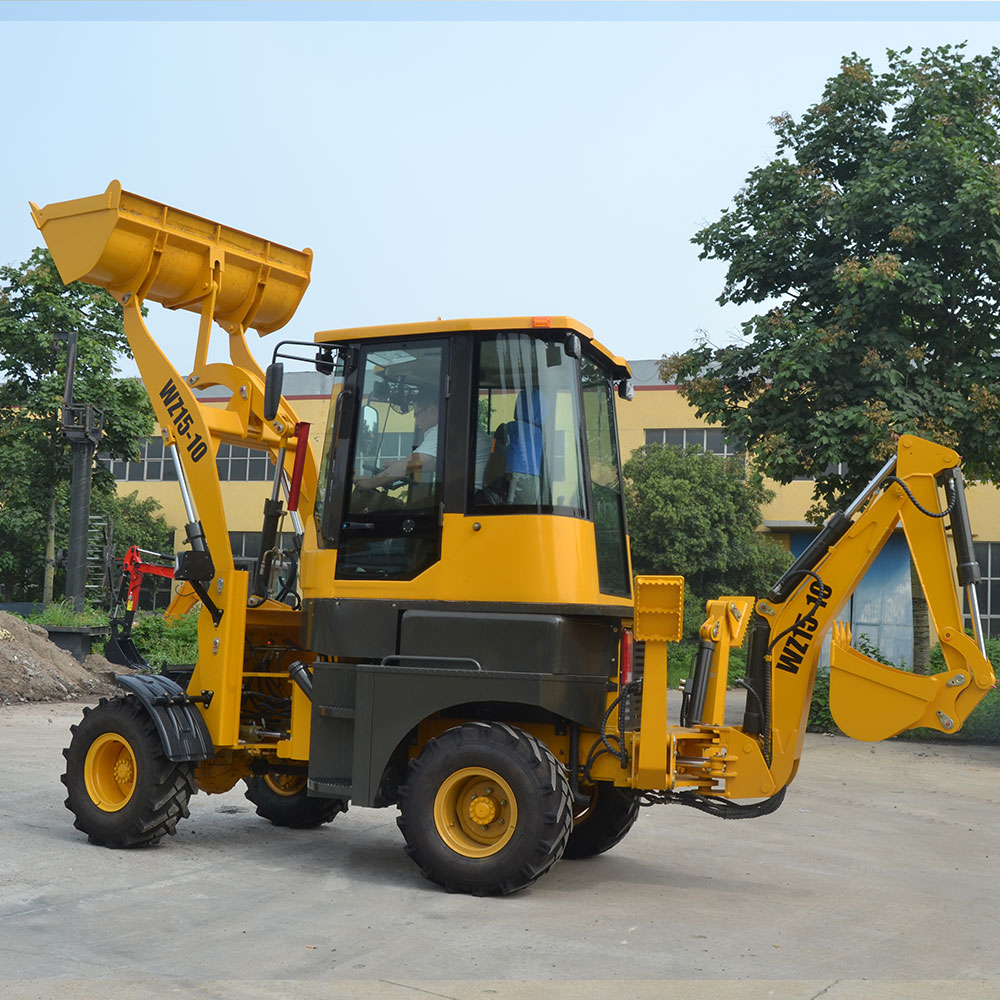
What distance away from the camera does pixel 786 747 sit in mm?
7227

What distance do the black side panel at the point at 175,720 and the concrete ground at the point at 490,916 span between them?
65 cm

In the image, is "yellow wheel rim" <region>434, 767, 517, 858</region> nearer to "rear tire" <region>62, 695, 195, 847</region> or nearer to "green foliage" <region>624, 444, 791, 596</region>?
"rear tire" <region>62, 695, 195, 847</region>

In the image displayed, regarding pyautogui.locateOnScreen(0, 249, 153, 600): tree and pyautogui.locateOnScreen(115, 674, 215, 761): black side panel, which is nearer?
pyautogui.locateOnScreen(115, 674, 215, 761): black side panel

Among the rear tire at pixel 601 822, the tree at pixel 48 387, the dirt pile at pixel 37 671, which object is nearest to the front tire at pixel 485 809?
the rear tire at pixel 601 822

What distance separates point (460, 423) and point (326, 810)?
324 cm

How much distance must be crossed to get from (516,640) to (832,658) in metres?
1.85

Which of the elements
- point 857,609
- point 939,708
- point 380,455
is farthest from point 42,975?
point 857,609

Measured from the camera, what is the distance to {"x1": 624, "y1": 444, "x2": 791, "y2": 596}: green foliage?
107 ft

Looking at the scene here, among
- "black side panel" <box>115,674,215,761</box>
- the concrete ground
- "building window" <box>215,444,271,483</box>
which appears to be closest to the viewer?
the concrete ground

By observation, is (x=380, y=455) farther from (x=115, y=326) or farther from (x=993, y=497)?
(x=993, y=497)

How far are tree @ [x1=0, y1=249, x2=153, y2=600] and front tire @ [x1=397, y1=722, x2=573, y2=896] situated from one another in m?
19.7

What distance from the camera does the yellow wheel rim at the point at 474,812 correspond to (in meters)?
6.88

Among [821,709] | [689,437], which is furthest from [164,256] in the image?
[689,437]

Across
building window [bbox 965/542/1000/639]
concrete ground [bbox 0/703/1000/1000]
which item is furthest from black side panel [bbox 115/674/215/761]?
building window [bbox 965/542/1000/639]
